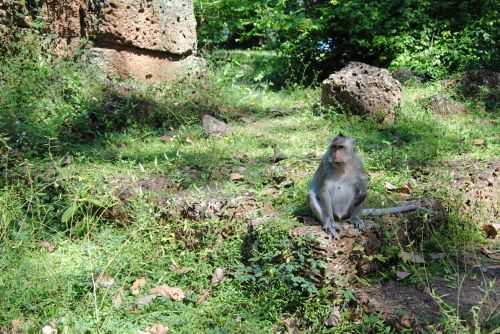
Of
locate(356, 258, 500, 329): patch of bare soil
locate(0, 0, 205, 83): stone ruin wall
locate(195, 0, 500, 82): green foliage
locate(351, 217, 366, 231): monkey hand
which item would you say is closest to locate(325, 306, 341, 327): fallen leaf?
locate(356, 258, 500, 329): patch of bare soil

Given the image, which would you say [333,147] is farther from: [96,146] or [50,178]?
[96,146]

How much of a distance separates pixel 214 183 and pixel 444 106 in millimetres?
3822

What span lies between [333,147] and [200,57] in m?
5.52

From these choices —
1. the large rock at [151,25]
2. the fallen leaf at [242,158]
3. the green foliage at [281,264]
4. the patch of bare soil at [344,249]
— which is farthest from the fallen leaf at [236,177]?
the large rock at [151,25]

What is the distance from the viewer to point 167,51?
899cm

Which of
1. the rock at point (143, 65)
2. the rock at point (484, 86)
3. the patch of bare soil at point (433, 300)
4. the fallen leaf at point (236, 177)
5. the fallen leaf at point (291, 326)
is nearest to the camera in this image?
the patch of bare soil at point (433, 300)

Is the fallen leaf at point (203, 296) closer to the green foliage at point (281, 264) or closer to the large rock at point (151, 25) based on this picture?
the green foliage at point (281, 264)

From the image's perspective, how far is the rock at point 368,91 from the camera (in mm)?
7676

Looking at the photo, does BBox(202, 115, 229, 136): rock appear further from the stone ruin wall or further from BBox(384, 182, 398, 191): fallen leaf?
BBox(384, 182, 398, 191): fallen leaf

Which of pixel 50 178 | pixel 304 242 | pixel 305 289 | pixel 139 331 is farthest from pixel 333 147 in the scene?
pixel 50 178

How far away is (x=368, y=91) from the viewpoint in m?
7.70

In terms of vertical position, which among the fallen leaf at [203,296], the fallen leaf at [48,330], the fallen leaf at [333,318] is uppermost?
the fallen leaf at [333,318]

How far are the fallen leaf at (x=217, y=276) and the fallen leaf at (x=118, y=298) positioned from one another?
0.71 metres

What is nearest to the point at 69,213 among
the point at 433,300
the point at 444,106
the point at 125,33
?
the point at 433,300
